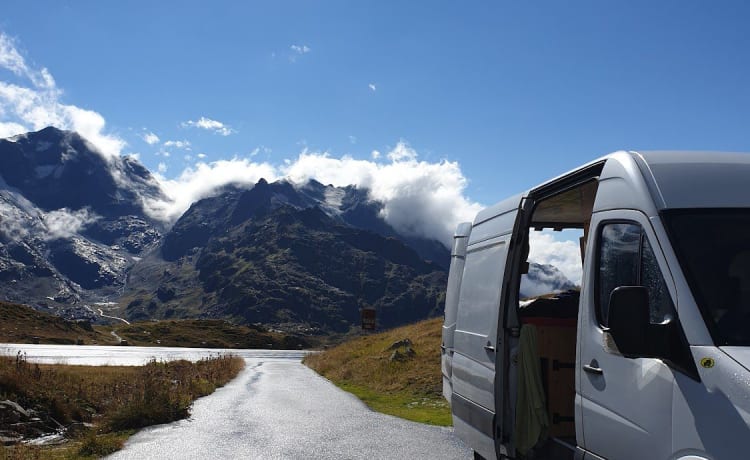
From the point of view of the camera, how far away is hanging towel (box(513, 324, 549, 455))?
7055mm

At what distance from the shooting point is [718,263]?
4512mm

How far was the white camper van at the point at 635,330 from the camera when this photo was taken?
4051mm

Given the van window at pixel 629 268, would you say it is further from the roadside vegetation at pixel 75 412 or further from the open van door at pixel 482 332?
the roadside vegetation at pixel 75 412

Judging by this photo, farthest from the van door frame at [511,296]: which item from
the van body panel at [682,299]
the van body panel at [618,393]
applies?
the van body panel at [682,299]

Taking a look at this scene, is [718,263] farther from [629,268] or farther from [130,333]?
[130,333]

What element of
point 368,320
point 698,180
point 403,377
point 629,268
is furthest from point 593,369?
point 368,320

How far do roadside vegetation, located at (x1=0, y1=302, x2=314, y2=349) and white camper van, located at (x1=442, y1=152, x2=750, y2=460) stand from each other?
336 feet

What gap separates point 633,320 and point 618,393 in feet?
3.19

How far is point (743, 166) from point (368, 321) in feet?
110

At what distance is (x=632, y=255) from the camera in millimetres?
5148

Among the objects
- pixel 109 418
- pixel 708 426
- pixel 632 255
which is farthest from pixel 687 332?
pixel 109 418

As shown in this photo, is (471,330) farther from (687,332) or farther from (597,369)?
(687,332)

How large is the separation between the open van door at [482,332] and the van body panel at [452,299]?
0.63 m

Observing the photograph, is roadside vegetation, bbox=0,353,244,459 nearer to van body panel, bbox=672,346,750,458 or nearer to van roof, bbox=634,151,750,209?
van body panel, bbox=672,346,750,458
